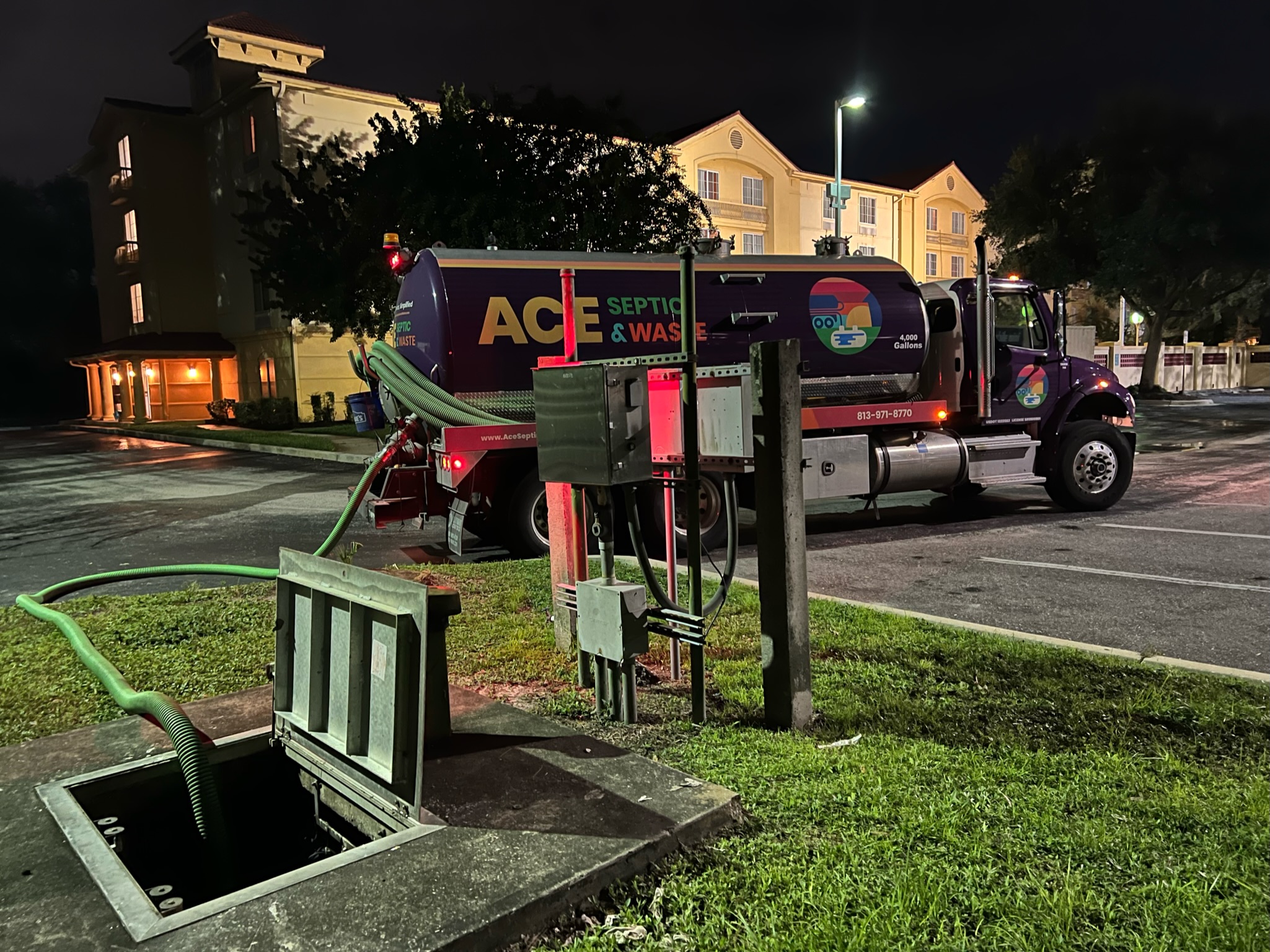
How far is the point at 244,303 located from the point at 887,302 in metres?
32.6

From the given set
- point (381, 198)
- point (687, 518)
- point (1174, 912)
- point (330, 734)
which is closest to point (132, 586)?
point (330, 734)

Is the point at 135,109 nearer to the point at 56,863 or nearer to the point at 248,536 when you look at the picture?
the point at 248,536

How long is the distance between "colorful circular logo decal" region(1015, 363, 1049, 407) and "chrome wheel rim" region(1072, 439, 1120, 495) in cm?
80

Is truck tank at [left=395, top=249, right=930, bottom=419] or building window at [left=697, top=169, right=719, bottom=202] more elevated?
building window at [left=697, top=169, right=719, bottom=202]

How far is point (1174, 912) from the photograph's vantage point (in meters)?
2.67

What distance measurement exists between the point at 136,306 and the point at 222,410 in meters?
10.5

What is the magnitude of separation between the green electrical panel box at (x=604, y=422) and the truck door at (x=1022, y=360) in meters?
8.25

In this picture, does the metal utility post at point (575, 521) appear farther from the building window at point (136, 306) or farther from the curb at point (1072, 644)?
the building window at point (136, 306)

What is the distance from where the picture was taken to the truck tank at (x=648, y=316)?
8984 millimetres

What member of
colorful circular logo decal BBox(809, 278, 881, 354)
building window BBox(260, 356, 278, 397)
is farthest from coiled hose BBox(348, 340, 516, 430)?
building window BBox(260, 356, 278, 397)

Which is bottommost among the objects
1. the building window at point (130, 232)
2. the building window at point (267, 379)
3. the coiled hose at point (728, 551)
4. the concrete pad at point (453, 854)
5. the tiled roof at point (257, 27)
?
the concrete pad at point (453, 854)

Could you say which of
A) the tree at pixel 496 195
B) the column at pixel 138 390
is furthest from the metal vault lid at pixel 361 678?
the column at pixel 138 390

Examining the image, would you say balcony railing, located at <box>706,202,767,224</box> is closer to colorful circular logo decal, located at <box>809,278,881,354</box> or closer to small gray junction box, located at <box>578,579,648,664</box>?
colorful circular logo decal, located at <box>809,278,881,354</box>

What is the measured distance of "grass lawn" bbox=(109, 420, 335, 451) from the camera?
907 inches
